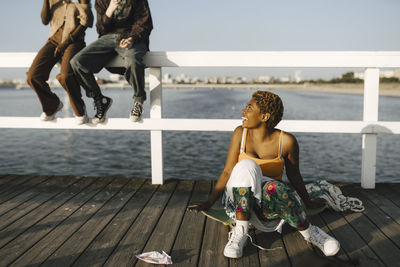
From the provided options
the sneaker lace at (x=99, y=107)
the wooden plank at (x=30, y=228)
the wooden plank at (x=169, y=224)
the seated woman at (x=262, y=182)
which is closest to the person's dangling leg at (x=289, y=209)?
the seated woman at (x=262, y=182)

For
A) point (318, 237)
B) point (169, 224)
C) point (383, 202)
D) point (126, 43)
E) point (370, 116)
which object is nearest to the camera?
point (318, 237)

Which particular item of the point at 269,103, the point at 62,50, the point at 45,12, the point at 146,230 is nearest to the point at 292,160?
the point at 269,103

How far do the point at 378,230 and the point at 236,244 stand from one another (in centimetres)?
101

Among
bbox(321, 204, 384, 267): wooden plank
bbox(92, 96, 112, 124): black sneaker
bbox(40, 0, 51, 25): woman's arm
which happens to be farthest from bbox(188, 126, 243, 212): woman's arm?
bbox(40, 0, 51, 25): woman's arm

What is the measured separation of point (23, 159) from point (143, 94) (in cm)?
681

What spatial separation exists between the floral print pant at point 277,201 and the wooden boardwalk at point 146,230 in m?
0.20

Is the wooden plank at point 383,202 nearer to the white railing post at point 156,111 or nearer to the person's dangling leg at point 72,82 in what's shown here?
the white railing post at point 156,111

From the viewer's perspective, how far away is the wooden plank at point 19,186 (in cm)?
304

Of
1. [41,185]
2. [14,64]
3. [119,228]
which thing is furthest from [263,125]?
[14,64]

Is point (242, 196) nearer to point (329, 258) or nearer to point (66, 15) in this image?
point (329, 258)

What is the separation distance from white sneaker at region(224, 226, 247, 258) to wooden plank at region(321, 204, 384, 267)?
1.86 feet

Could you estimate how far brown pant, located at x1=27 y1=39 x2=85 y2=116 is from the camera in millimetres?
3227

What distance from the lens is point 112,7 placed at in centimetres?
317

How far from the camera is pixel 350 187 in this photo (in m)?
3.37
